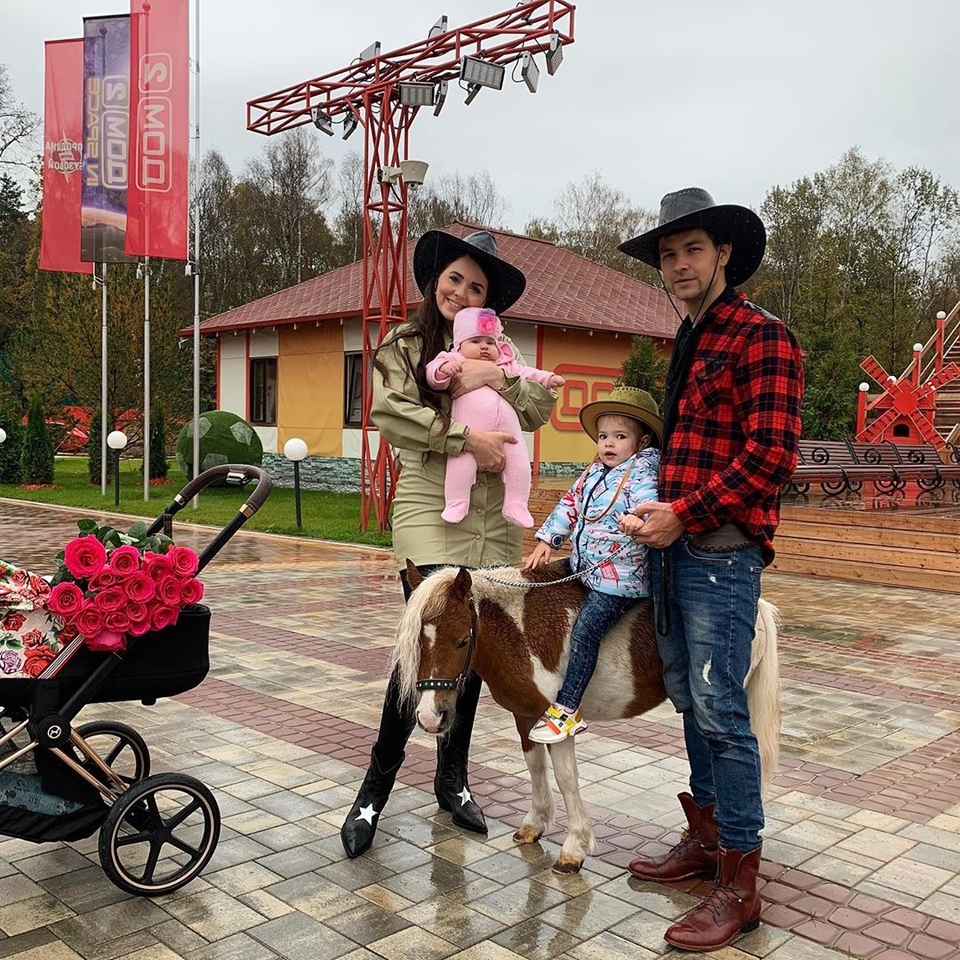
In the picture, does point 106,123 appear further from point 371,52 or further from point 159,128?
point 371,52

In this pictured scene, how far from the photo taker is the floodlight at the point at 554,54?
1190cm

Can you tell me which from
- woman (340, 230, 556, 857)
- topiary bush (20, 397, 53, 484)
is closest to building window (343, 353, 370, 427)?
topiary bush (20, 397, 53, 484)

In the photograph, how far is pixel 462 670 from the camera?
334 cm

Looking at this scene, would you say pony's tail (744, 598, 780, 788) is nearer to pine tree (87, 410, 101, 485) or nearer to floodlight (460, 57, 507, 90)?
floodlight (460, 57, 507, 90)

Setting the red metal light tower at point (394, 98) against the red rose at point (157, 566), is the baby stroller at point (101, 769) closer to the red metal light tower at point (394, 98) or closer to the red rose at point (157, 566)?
the red rose at point (157, 566)

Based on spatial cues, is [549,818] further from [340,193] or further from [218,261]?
[340,193]

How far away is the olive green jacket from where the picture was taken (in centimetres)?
369

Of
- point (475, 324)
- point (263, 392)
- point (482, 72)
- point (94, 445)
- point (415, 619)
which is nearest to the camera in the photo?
point (415, 619)

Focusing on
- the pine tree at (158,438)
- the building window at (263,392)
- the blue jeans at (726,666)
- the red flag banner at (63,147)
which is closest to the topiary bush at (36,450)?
the pine tree at (158,438)

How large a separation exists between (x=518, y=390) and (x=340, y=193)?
45813mm

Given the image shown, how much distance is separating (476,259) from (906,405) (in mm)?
19557

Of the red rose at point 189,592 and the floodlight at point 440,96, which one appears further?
the floodlight at point 440,96

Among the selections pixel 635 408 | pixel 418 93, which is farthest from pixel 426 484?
pixel 418 93

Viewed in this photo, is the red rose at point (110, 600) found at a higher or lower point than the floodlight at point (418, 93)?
lower
